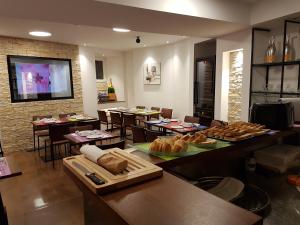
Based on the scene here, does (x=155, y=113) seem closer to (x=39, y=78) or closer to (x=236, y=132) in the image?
(x=39, y=78)

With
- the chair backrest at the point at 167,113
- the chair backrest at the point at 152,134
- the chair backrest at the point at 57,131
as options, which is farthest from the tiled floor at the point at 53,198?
the chair backrest at the point at 167,113

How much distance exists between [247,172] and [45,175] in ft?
9.68

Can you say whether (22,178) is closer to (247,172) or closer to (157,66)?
(247,172)

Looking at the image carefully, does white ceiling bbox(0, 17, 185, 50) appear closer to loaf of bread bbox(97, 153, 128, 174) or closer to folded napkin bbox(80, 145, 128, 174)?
folded napkin bbox(80, 145, 128, 174)

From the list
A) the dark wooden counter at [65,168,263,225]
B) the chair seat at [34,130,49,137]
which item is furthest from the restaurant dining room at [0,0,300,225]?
the chair seat at [34,130,49,137]

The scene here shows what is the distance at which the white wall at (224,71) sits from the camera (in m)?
3.44

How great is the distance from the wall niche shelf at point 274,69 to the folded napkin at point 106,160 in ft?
9.18

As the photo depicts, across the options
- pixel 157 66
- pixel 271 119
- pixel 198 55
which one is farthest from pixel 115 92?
pixel 271 119

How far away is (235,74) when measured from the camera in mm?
3973

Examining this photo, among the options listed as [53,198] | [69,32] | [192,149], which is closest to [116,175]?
[192,149]

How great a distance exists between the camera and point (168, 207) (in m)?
0.77

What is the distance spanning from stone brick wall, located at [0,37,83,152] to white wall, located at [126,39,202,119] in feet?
6.80

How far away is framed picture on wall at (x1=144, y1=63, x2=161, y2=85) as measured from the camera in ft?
20.4

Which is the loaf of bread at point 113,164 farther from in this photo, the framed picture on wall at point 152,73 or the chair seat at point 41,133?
the framed picture on wall at point 152,73
